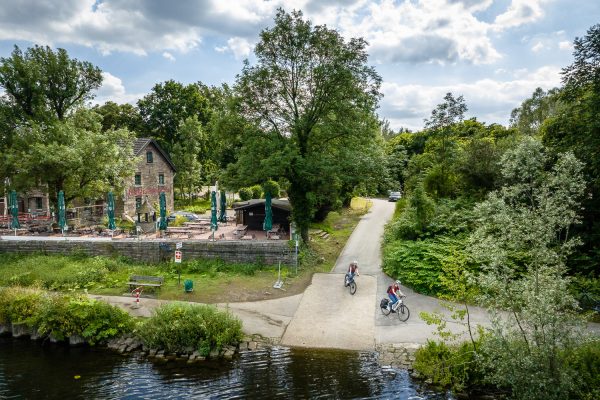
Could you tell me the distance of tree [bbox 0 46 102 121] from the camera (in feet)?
96.6

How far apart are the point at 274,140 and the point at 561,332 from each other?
1811 cm

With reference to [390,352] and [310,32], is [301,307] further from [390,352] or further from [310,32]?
[310,32]

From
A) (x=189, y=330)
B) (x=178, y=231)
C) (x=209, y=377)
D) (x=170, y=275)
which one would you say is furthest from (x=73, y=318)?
(x=178, y=231)

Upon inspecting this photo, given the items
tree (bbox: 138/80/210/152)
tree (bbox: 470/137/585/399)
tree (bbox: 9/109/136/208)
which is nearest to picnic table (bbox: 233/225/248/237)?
tree (bbox: 9/109/136/208)

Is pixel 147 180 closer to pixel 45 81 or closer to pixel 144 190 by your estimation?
pixel 144 190

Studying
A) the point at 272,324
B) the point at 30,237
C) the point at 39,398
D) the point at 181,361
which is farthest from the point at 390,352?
the point at 30,237

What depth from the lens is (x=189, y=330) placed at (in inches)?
595

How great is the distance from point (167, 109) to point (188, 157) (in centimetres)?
1066

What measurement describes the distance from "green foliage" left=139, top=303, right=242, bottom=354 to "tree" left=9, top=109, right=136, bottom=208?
17048mm

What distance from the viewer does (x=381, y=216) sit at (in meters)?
40.6

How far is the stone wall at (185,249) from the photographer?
23.5 meters

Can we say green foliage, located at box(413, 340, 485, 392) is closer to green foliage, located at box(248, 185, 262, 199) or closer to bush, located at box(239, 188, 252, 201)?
bush, located at box(239, 188, 252, 201)

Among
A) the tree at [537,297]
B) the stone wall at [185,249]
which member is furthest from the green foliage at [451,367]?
the stone wall at [185,249]

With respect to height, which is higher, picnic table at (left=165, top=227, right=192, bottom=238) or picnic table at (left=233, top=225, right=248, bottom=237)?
picnic table at (left=165, top=227, right=192, bottom=238)
